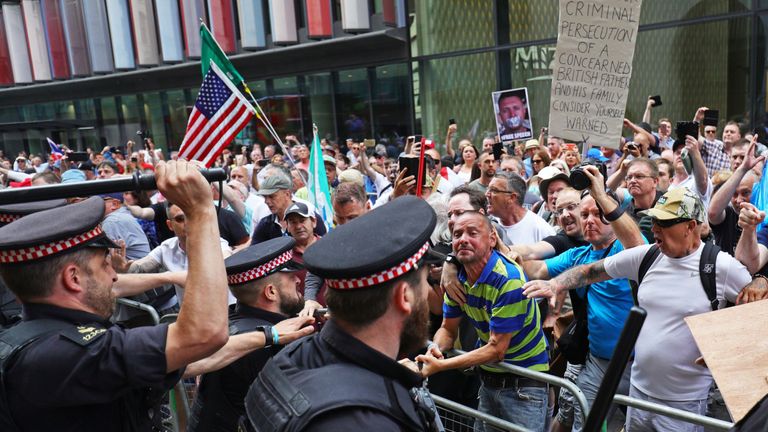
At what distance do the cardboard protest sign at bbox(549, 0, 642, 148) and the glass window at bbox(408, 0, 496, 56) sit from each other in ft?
38.2

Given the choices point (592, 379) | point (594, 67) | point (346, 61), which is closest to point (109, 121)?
point (346, 61)

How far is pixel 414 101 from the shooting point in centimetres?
1812

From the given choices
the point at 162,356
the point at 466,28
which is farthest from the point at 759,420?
the point at 466,28

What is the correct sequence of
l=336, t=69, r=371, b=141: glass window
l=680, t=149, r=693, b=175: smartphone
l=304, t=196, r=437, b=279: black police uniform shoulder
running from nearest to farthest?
l=304, t=196, r=437, b=279: black police uniform shoulder < l=680, t=149, r=693, b=175: smartphone < l=336, t=69, r=371, b=141: glass window

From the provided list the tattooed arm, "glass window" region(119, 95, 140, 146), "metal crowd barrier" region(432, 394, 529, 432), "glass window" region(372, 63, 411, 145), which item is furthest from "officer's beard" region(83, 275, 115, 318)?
"glass window" region(119, 95, 140, 146)

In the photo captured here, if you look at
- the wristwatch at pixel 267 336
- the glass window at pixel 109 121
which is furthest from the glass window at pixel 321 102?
the wristwatch at pixel 267 336

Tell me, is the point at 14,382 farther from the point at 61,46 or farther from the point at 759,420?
the point at 61,46

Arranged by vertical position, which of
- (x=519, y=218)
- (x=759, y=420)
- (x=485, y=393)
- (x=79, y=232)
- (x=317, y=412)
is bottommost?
(x=485, y=393)

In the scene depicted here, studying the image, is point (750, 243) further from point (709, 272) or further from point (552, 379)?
point (552, 379)

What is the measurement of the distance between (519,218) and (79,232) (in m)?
3.86

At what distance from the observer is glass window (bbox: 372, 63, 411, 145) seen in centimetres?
1833

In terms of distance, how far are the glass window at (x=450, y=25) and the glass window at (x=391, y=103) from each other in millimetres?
980

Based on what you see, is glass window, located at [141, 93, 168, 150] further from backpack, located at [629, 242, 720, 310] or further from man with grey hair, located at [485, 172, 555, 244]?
backpack, located at [629, 242, 720, 310]

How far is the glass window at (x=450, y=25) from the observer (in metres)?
16.7
